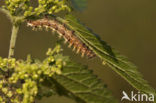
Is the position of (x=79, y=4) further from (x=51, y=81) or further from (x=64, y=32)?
(x=51, y=81)

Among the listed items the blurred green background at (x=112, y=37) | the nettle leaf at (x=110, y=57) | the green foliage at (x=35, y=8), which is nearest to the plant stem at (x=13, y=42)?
the green foliage at (x=35, y=8)

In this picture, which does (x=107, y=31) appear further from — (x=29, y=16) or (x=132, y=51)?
(x=29, y=16)

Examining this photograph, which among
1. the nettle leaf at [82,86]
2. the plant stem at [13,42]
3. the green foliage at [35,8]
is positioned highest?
the green foliage at [35,8]

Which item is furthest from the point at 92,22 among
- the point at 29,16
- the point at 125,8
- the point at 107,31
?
the point at 29,16

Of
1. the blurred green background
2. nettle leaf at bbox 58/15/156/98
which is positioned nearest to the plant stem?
nettle leaf at bbox 58/15/156/98

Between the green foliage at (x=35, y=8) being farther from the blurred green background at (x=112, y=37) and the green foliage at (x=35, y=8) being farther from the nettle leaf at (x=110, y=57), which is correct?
the blurred green background at (x=112, y=37)

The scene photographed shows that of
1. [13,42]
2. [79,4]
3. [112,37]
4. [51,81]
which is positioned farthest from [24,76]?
[112,37]

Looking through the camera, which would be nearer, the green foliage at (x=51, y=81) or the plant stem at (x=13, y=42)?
the green foliage at (x=51, y=81)
